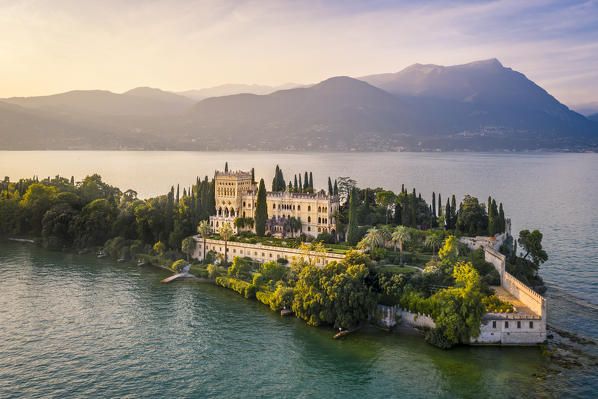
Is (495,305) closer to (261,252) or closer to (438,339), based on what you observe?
(438,339)

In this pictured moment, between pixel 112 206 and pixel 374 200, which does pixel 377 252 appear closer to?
pixel 374 200

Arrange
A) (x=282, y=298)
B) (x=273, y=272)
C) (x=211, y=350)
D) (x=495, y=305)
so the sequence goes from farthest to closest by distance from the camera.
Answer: (x=273, y=272) < (x=282, y=298) < (x=495, y=305) < (x=211, y=350)

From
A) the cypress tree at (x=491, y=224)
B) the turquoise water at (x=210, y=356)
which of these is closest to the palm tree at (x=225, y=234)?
the turquoise water at (x=210, y=356)

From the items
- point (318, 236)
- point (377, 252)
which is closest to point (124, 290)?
point (318, 236)

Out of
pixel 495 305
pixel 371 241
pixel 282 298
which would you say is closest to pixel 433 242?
pixel 371 241

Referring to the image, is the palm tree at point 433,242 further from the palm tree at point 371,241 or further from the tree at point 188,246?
the tree at point 188,246

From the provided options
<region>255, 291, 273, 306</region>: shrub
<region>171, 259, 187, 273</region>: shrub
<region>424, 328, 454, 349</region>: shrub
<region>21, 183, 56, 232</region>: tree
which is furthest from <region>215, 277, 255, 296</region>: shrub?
<region>21, 183, 56, 232</region>: tree
